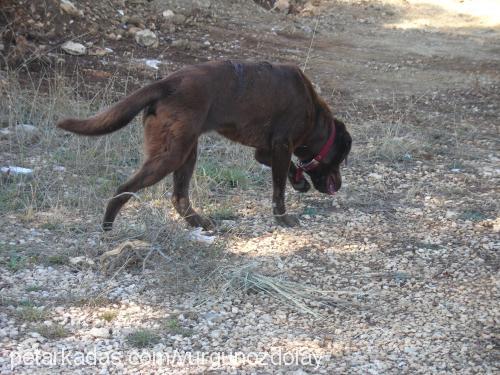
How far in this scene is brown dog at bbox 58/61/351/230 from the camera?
16.6 ft

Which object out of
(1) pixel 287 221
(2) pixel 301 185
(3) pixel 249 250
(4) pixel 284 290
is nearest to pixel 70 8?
(2) pixel 301 185

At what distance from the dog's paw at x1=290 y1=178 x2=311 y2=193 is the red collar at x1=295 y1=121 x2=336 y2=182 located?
1.0 inches

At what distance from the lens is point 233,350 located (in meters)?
3.99

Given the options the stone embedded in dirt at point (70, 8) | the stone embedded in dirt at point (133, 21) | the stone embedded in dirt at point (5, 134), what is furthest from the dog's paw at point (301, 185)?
the stone embedded in dirt at point (133, 21)

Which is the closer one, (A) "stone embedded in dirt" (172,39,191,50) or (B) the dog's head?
(B) the dog's head

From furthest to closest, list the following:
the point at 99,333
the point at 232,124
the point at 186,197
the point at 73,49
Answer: the point at 73,49
the point at 186,197
the point at 232,124
the point at 99,333

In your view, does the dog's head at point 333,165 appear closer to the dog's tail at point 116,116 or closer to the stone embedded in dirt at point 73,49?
the dog's tail at point 116,116

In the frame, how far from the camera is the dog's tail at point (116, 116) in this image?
4.89 metres

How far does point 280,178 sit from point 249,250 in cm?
78

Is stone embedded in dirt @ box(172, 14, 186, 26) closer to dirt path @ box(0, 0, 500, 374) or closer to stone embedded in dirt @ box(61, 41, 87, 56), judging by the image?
dirt path @ box(0, 0, 500, 374)

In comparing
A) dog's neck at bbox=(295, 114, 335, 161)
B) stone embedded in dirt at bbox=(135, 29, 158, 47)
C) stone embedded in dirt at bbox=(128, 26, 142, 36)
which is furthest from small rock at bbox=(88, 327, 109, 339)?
stone embedded in dirt at bbox=(128, 26, 142, 36)

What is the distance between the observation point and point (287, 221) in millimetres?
5781

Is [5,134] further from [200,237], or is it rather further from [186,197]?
[200,237]

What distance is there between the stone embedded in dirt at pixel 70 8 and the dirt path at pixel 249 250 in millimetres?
428
